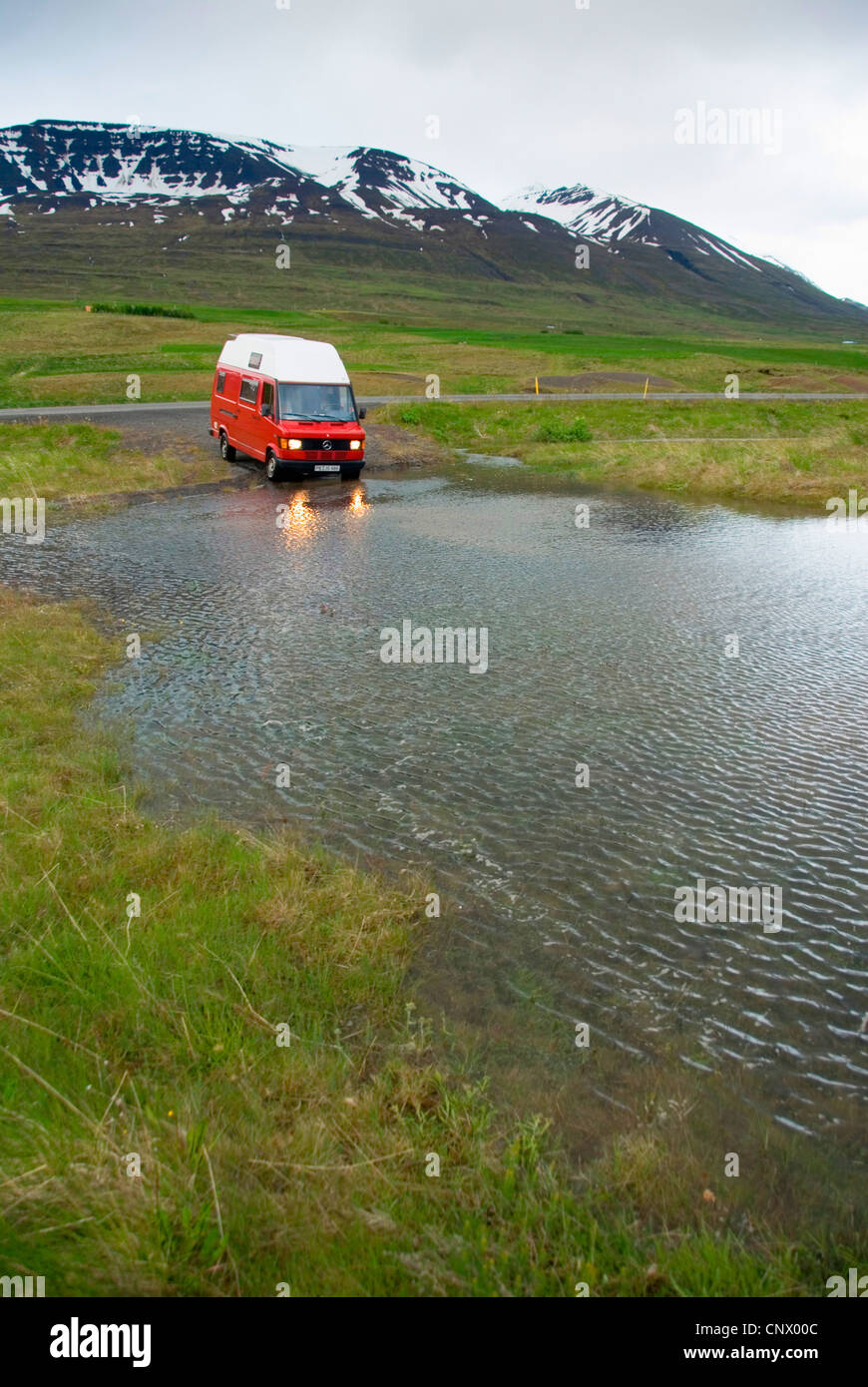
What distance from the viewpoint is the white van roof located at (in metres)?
22.9

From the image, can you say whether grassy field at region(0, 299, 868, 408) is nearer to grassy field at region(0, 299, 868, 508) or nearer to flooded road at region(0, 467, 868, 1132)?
grassy field at region(0, 299, 868, 508)

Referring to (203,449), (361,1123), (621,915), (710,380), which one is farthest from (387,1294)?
(710,380)

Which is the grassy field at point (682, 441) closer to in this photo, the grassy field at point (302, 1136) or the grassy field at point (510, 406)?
the grassy field at point (510, 406)

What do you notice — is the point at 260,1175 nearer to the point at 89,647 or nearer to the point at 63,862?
the point at 63,862

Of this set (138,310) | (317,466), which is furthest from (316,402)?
(138,310)

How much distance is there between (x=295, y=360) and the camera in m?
Answer: 23.0

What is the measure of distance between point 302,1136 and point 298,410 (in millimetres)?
21597

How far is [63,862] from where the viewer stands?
5.87 meters

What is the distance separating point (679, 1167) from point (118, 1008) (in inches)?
111

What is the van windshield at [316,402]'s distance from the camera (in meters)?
22.8

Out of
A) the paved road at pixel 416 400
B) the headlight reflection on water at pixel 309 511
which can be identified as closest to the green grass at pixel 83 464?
the headlight reflection on water at pixel 309 511

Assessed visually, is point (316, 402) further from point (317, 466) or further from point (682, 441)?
point (682, 441)

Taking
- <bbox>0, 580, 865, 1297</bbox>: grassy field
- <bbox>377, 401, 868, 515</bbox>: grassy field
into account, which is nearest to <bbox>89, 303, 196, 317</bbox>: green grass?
<bbox>377, 401, 868, 515</bbox>: grassy field

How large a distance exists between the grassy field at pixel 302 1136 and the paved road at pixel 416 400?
31.4 meters
